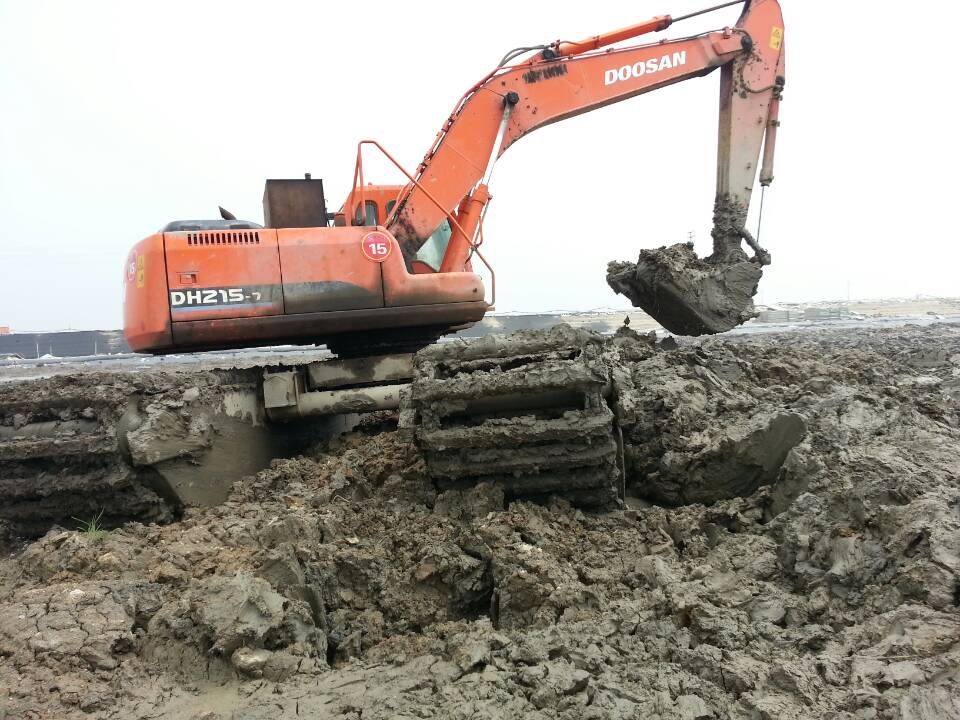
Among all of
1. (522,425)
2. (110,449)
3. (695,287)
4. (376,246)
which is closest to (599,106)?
(695,287)

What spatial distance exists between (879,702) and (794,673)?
21 centimetres

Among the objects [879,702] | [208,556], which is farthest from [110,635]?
[879,702]

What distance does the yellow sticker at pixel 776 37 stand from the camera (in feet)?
19.6

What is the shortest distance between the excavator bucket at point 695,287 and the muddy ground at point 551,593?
6.02 feet

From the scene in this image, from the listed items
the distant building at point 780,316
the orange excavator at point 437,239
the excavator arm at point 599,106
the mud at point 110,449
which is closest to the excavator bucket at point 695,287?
the orange excavator at point 437,239

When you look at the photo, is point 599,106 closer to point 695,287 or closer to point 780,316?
point 695,287

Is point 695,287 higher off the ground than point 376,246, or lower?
lower

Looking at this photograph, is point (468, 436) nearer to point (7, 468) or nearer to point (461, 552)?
point (461, 552)

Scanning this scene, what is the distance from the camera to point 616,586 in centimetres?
249

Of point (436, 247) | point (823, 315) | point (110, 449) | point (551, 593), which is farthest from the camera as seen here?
point (823, 315)

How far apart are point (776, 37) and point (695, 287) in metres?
2.64

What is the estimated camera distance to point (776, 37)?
236 inches

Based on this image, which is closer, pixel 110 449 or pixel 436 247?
pixel 110 449

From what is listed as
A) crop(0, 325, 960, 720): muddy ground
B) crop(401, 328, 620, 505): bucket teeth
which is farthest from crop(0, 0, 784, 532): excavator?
crop(0, 325, 960, 720): muddy ground
